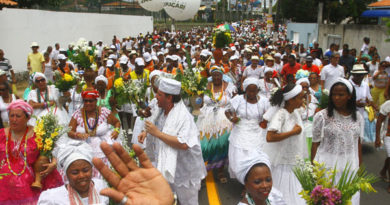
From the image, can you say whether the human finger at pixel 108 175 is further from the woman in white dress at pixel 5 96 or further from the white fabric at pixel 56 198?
the woman in white dress at pixel 5 96

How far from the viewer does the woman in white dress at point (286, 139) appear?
4.51 meters

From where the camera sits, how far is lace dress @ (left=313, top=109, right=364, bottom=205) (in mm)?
4133

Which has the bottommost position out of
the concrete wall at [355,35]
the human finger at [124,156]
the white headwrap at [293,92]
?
the human finger at [124,156]

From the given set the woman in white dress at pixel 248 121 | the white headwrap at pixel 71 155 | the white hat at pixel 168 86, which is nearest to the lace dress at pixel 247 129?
the woman in white dress at pixel 248 121

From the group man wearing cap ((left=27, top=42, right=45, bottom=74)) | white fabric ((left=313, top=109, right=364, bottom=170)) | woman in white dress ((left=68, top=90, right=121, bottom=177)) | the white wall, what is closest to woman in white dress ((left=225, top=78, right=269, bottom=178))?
white fabric ((left=313, top=109, right=364, bottom=170))

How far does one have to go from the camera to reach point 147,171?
2.11 meters

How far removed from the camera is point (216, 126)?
6.35 m

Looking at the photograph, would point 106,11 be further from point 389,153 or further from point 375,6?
point 389,153

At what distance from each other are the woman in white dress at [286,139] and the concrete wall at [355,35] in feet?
49.2

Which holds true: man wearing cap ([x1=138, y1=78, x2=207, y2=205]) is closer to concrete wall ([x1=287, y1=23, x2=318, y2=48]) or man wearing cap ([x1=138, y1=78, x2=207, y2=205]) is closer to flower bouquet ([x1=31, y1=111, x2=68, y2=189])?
flower bouquet ([x1=31, y1=111, x2=68, y2=189])

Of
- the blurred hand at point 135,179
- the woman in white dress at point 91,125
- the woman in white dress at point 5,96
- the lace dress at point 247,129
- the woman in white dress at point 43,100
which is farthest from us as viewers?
the woman in white dress at point 43,100

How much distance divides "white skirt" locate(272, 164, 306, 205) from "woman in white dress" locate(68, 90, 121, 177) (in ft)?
7.40

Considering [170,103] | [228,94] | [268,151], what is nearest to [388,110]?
[268,151]

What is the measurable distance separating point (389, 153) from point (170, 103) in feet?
12.4
